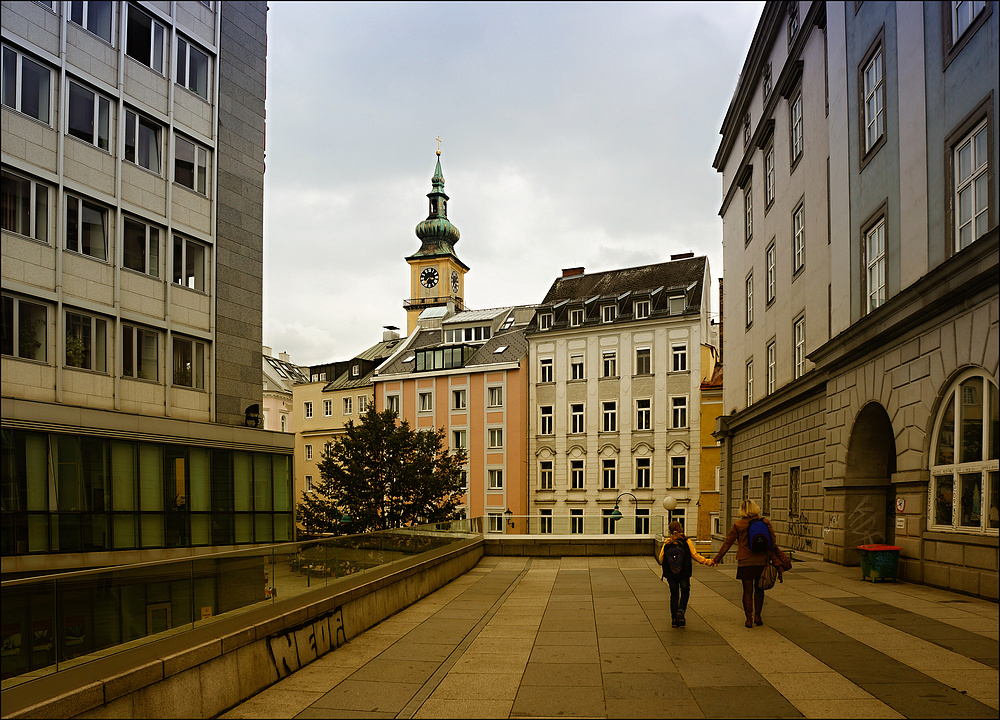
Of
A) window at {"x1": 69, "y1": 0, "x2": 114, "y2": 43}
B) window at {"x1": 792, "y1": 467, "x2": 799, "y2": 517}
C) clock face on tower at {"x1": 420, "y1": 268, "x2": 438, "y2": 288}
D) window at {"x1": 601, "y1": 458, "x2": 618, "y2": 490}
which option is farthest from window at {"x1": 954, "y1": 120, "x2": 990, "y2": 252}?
clock face on tower at {"x1": 420, "y1": 268, "x2": 438, "y2": 288}

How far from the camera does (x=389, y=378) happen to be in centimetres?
6856

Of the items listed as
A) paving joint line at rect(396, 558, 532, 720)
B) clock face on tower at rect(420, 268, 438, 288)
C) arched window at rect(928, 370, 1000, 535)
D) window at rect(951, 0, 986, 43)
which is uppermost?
clock face on tower at rect(420, 268, 438, 288)

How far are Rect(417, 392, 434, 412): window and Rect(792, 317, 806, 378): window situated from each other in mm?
41898

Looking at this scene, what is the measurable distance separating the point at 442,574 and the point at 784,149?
17186mm

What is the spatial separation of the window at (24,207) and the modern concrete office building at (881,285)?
18.8m

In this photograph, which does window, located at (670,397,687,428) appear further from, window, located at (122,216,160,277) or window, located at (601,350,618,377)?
window, located at (122,216,160,277)

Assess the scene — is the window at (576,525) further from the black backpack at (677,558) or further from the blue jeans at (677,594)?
the black backpack at (677,558)

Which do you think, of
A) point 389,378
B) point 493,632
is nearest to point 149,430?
point 493,632

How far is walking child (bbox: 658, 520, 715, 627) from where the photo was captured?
12.4 metres

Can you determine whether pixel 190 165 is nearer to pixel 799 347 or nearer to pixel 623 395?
pixel 799 347

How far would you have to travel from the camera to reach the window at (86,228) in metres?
23.4

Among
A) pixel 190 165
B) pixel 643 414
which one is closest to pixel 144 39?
pixel 190 165

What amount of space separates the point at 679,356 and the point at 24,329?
1677 inches

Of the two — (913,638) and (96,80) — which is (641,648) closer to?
(913,638)
